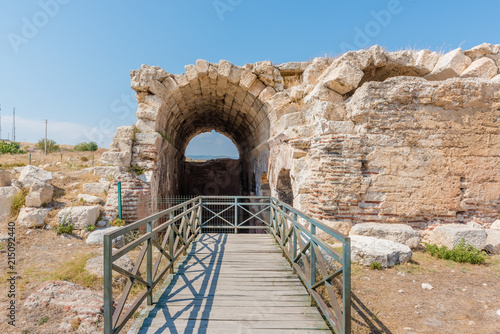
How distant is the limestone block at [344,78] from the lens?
6668 mm

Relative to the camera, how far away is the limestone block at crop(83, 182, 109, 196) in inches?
302

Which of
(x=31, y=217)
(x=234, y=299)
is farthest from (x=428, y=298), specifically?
(x=31, y=217)

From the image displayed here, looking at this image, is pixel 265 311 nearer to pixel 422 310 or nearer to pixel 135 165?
pixel 422 310

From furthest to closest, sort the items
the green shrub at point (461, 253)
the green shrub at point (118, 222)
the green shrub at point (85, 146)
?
1. the green shrub at point (85, 146)
2. the green shrub at point (118, 222)
3. the green shrub at point (461, 253)

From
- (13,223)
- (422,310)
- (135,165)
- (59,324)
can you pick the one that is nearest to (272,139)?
(135,165)

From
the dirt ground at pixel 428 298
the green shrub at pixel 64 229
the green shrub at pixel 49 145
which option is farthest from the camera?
the green shrub at pixel 49 145

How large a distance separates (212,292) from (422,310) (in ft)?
9.23

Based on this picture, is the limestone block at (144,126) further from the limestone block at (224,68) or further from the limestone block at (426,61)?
the limestone block at (426,61)

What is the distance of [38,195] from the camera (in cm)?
685

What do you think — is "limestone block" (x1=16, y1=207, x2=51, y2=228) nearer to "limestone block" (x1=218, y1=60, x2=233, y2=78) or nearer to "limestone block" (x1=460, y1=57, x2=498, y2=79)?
"limestone block" (x1=218, y1=60, x2=233, y2=78)

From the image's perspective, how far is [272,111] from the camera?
27.0 ft

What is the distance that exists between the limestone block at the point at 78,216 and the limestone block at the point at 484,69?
404 inches

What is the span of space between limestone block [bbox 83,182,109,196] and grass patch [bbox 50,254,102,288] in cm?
322

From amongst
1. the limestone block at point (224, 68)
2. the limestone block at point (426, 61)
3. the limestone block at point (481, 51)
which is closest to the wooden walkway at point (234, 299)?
the limestone block at point (224, 68)
